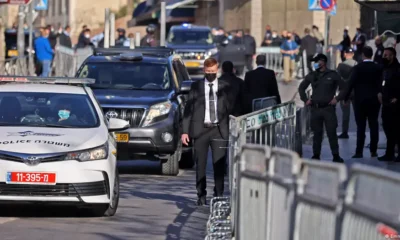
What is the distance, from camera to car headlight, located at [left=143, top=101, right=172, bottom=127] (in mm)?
17812

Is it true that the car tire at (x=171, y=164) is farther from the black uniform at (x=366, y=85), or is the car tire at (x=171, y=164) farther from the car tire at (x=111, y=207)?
the car tire at (x=111, y=207)

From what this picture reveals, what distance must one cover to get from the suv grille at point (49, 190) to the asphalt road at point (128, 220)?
314 millimetres

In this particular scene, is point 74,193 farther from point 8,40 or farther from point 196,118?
point 8,40

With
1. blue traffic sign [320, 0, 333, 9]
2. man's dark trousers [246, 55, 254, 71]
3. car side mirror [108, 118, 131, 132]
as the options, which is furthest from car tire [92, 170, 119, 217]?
man's dark trousers [246, 55, 254, 71]

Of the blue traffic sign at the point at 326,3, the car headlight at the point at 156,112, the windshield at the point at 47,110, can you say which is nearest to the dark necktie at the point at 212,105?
the windshield at the point at 47,110

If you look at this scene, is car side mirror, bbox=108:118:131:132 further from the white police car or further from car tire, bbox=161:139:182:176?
car tire, bbox=161:139:182:176

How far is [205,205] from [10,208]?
7.61 ft

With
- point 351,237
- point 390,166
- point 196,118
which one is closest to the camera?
point 351,237

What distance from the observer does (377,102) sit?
2017 centimetres

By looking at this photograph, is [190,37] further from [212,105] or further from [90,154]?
[90,154]

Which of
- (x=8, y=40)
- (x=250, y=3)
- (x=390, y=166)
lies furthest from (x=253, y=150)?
(x=250, y=3)

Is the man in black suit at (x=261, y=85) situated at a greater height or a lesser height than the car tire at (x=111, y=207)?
greater

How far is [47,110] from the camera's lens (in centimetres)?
1359

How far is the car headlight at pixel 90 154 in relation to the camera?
40.6 ft
